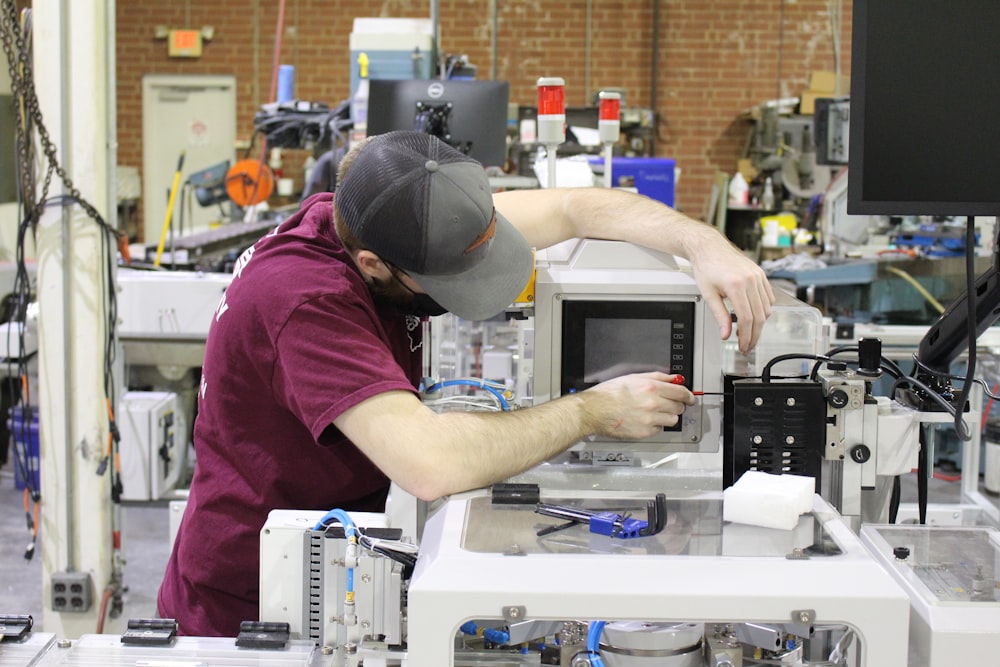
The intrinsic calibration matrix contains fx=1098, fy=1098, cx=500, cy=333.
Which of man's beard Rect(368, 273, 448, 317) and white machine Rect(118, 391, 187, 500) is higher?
man's beard Rect(368, 273, 448, 317)

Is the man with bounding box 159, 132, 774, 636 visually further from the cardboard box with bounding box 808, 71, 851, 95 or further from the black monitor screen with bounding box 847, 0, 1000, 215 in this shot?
the cardboard box with bounding box 808, 71, 851, 95

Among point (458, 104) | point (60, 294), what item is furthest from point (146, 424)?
point (458, 104)

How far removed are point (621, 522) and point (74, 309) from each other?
1.91 m

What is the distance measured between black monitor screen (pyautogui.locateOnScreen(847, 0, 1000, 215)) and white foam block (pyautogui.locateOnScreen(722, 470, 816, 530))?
335mm

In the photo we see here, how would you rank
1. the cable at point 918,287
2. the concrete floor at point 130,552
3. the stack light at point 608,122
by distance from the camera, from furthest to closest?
1. the cable at point 918,287
2. the concrete floor at point 130,552
3. the stack light at point 608,122

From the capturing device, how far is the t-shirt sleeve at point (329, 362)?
1223 mm

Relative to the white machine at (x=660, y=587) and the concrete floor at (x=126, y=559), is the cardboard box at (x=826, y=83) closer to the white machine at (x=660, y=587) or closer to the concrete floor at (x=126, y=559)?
the concrete floor at (x=126, y=559)

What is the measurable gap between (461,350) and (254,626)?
1778 mm

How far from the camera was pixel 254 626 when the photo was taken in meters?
1.22

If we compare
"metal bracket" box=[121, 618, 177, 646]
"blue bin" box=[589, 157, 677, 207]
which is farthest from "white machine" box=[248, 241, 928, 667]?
"blue bin" box=[589, 157, 677, 207]

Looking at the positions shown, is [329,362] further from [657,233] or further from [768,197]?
[768,197]

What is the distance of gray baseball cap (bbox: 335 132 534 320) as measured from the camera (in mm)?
1249

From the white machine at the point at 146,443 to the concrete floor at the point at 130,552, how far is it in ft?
0.41

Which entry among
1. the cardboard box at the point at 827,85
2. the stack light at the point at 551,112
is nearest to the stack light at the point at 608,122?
the stack light at the point at 551,112
